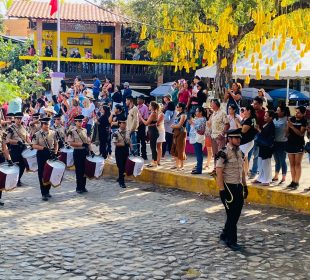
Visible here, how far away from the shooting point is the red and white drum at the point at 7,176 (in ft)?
34.6

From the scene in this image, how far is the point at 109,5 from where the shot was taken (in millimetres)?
30672

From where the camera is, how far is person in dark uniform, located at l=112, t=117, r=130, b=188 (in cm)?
1245

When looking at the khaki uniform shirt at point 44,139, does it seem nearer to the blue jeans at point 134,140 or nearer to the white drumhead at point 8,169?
the white drumhead at point 8,169

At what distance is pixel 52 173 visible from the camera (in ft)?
37.2

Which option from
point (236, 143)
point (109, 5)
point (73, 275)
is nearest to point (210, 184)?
point (236, 143)

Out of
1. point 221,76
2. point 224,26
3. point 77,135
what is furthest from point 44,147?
point 221,76

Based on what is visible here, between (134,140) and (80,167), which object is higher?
(134,140)

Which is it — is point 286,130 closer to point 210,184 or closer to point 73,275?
point 210,184

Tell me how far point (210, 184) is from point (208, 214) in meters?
1.76

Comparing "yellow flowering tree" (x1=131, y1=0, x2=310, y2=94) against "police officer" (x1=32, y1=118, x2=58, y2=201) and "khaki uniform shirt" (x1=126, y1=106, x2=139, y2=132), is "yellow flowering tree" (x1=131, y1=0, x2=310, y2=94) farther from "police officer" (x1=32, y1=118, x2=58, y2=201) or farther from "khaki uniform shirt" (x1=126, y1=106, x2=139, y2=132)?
"police officer" (x1=32, y1=118, x2=58, y2=201)

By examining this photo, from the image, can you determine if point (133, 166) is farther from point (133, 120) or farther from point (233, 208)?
point (233, 208)

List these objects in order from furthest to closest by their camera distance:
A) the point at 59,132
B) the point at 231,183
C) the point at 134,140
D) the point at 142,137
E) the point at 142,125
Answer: the point at 142,137 < the point at 142,125 < the point at 134,140 < the point at 59,132 < the point at 231,183

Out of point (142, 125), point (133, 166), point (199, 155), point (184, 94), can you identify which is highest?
point (184, 94)

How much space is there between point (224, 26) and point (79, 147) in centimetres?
433
